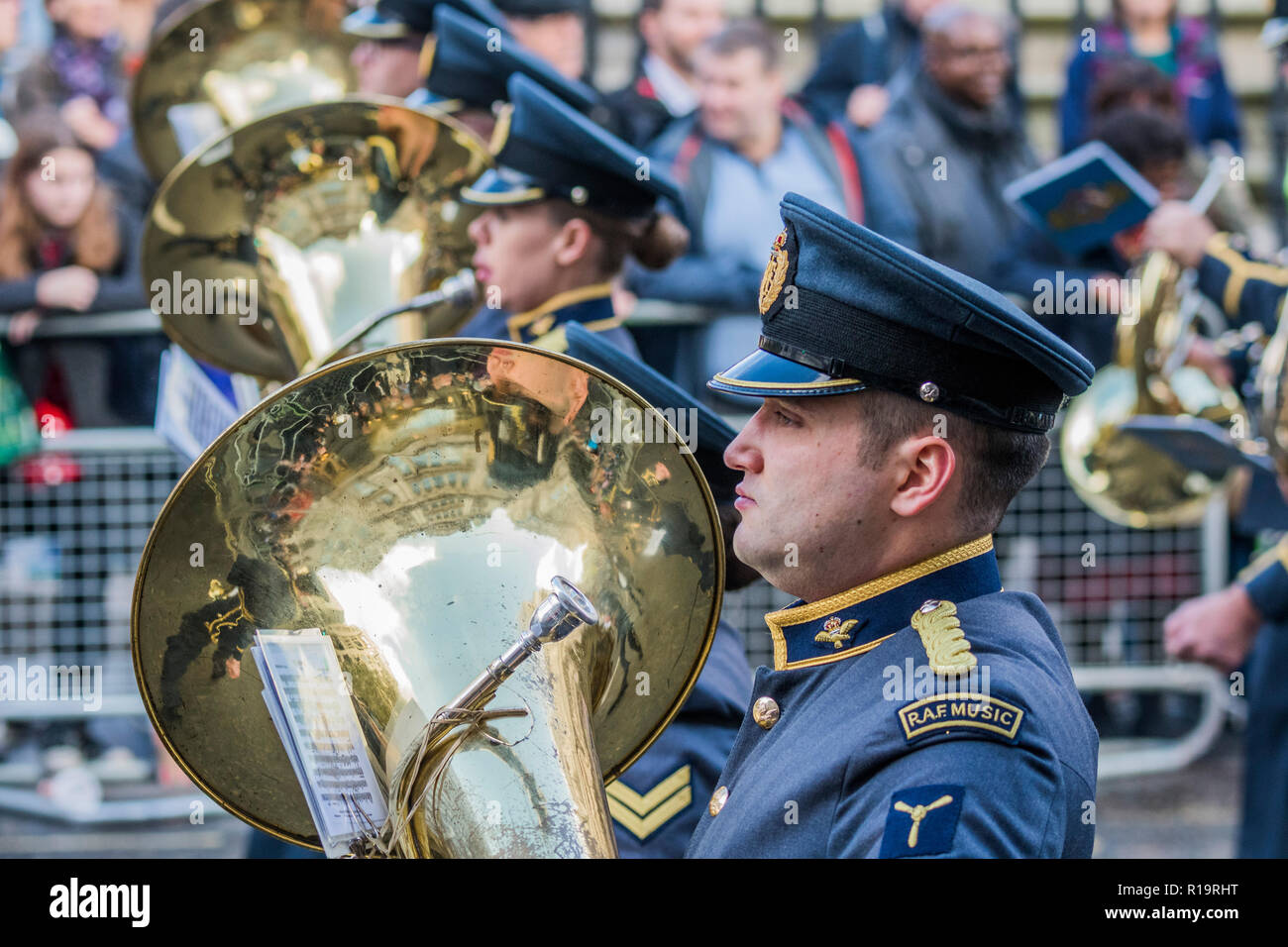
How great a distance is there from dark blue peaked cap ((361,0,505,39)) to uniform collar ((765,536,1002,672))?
291cm

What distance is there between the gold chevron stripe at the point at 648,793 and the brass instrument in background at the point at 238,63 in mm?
2618

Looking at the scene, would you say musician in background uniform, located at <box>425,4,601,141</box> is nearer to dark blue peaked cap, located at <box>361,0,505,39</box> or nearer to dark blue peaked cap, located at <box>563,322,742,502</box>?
dark blue peaked cap, located at <box>361,0,505,39</box>

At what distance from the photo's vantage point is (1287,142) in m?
7.73

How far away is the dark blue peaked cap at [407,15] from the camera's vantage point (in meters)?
4.51

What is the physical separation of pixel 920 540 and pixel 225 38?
3347 mm

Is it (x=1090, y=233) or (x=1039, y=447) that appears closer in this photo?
(x=1039, y=447)

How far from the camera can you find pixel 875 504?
191 cm

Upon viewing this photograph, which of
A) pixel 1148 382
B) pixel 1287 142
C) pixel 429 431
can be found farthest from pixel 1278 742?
pixel 1287 142

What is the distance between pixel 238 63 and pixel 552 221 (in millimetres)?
1542

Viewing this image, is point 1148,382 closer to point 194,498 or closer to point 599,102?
point 599,102

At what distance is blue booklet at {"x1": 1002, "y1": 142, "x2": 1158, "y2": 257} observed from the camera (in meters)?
5.06

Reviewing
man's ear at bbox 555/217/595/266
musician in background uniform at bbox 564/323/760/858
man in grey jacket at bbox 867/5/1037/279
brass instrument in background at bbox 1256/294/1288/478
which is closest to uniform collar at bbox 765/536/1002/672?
musician in background uniform at bbox 564/323/760/858

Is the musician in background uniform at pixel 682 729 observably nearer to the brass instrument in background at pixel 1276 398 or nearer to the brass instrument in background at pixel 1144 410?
the brass instrument in background at pixel 1276 398

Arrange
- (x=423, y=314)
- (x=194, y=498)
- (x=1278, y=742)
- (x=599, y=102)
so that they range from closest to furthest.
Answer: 1. (x=194, y=498)
2. (x=423, y=314)
3. (x=1278, y=742)
4. (x=599, y=102)
